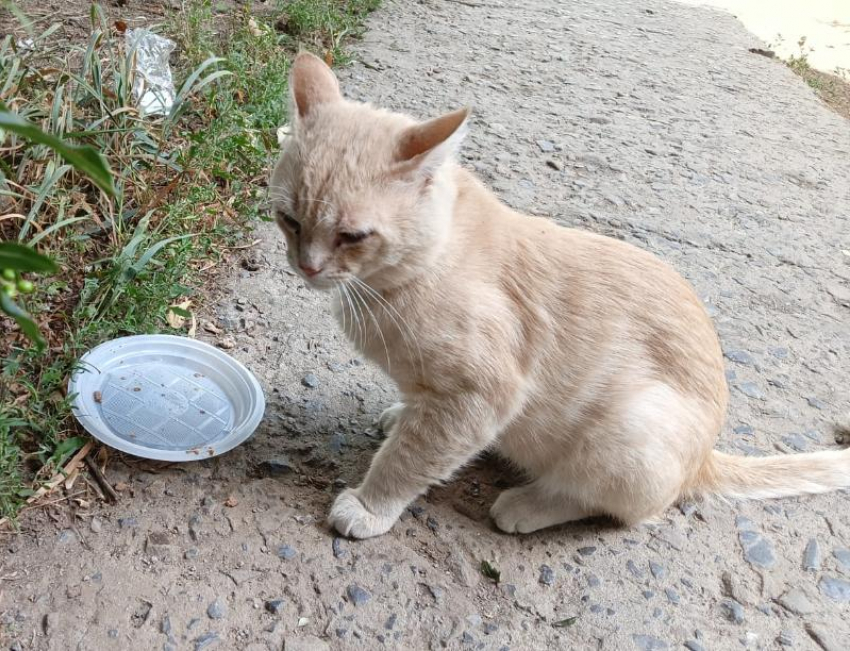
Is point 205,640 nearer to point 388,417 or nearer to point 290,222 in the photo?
point 388,417

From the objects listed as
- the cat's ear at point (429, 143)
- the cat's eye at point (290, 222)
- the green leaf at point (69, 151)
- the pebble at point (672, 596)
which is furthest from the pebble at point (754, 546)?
the green leaf at point (69, 151)

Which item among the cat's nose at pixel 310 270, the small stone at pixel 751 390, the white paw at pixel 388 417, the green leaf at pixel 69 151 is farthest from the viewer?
the small stone at pixel 751 390

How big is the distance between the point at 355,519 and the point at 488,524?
1.56 feet

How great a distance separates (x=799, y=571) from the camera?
8.13 ft

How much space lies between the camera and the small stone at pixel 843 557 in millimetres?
2508

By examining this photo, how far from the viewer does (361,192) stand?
1.99 m

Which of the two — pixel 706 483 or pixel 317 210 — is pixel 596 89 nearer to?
pixel 706 483

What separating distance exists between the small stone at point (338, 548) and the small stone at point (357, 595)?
11 centimetres

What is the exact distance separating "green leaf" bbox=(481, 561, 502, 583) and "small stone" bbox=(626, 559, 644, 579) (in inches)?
17.4

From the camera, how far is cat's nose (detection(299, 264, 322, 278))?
6.69 ft

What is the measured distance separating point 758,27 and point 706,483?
23.8 ft

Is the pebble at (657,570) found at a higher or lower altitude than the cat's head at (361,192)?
lower

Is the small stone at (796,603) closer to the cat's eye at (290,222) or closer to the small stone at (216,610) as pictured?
the small stone at (216,610)

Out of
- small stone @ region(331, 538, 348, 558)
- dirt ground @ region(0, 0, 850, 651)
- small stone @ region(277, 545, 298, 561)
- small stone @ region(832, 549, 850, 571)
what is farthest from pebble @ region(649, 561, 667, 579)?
small stone @ region(277, 545, 298, 561)
